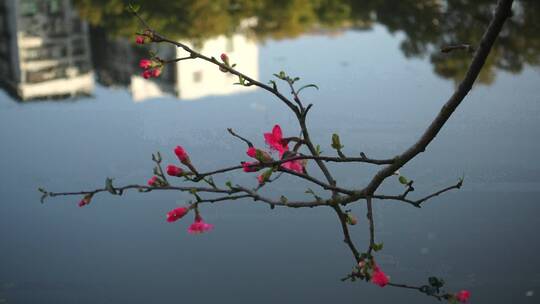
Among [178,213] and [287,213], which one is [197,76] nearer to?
[287,213]

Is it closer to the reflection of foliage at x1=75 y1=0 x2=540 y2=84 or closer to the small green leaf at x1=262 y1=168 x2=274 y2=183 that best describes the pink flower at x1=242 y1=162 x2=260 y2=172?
the small green leaf at x1=262 y1=168 x2=274 y2=183

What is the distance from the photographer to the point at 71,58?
8.18m

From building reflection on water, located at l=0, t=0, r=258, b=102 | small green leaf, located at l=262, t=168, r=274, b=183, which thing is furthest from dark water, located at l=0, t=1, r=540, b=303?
small green leaf, located at l=262, t=168, r=274, b=183

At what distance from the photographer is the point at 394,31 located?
27.5 feet

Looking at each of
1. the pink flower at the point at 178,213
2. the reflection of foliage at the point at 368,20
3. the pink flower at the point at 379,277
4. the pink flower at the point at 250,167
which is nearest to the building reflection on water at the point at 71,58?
the reflection of foliage at the point at 368,20

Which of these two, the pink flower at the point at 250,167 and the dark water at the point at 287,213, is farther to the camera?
the dark water at the point at 287,213

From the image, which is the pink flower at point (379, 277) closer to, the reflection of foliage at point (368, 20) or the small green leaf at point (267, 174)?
the small green leaf at point (267, 174)

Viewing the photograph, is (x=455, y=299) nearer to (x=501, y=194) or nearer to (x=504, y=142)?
(x=501, y=194)

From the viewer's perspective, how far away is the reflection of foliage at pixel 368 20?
711 centimetres

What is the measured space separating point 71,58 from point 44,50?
3.85ft

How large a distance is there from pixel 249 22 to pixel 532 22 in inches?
147

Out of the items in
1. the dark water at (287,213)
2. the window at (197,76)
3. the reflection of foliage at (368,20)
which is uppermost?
the reflection of foliage at (368,20)

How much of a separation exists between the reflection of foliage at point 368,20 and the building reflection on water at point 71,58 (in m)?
0.33

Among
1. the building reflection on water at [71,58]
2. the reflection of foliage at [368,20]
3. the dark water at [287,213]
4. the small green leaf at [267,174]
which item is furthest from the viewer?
the reflection of foliage at [368,20]
